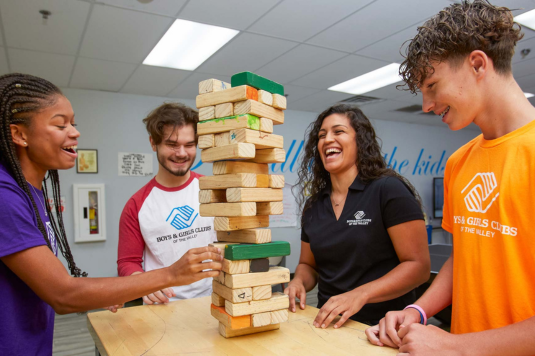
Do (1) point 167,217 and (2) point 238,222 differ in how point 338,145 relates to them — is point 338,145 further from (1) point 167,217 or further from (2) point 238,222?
(1) point 167,217

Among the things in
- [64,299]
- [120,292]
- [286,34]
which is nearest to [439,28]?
[120,292]

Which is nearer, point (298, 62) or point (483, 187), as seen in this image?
point (483, 187)

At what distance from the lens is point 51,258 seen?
1.11 m

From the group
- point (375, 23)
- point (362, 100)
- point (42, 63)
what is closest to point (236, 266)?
point (375, 23)

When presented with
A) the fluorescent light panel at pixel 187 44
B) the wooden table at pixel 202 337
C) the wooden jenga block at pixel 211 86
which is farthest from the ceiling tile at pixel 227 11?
the wooden table at pixel 202 337

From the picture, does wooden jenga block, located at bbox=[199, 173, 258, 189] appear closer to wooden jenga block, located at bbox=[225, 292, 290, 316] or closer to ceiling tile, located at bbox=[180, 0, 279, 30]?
wooden jenga block, located at bbox=[225, 292, 290, 316]

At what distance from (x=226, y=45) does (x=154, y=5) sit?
1000 millimetres

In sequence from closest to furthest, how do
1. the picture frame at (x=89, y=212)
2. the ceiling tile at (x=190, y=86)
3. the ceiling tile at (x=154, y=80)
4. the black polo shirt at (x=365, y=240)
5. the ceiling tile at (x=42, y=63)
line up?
the black polo shirt at (x=365, y=240)
the ceiling tile at (x=42, y=63)
the ceiling tile at (x=154, y=80)
the ceiling tile at (x=190, y=86)
the picture frame at (x=89, y=212)

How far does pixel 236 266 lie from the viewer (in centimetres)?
130

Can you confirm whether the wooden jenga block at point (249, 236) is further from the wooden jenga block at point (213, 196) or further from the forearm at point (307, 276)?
the forearm at point (307, 276)

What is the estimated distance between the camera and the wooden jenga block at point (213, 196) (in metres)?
1.43

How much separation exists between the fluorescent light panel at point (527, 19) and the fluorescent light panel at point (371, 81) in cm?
137

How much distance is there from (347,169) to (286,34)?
2.35 meters

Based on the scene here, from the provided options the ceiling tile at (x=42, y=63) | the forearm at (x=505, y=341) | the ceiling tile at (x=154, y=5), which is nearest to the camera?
the forearm at (x=505, y=341)
